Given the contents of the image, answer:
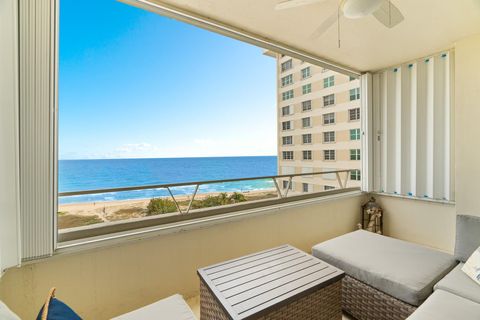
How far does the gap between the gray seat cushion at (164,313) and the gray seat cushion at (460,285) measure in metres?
1.43

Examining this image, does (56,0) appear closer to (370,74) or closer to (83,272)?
(83,272)

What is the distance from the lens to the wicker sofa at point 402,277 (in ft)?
3.78

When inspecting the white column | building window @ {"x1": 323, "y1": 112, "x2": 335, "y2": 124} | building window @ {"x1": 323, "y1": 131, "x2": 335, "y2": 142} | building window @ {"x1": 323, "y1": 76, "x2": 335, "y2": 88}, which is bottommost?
the white column

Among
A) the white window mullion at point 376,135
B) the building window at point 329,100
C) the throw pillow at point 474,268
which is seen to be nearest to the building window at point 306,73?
the building window at point 329,100

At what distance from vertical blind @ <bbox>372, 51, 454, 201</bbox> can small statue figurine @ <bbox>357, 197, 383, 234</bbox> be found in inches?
10.2

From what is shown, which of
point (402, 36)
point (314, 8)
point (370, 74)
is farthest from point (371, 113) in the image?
point (314, 8)

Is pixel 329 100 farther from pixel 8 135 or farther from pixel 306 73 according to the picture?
pixel 8 135

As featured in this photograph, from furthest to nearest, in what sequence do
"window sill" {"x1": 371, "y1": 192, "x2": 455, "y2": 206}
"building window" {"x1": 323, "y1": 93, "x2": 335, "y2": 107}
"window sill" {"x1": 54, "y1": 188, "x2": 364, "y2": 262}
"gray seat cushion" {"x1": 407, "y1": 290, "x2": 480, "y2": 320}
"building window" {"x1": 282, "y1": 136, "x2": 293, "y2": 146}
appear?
1. "building window" {"x1": 282, "y1": 136, "x2": 293, "y2": 146}
2. "building window" {"x1": 323, "y1": 93, "x2": 335, "y2": 107}
3. "window sill" {"x1": 371, "y1": 192, "x2": 455, "y2": 206}
4. "window sill" {"x1": 54, "y1": 188, "x2": 364, "y2": 262}
5. "gray seat cushion" {"x1": 407, "y1": 290, "x2": 480, "y2": 320}

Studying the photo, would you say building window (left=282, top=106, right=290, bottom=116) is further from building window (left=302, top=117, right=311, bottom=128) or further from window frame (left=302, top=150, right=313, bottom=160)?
window frame (left=302, top=150, right=313, bottom=160)

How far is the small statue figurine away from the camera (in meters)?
3.01

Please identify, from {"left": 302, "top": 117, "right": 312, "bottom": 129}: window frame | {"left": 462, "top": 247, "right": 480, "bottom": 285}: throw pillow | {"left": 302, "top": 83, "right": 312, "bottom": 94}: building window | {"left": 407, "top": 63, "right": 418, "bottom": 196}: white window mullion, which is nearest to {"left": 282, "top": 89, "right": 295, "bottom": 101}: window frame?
{"left": 302, "top": 83, "right": 312, "bottom": 94}: building window

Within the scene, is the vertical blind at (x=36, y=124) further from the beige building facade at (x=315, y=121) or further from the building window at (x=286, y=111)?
the building window at (x=286, y=111)

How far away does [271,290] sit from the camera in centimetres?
117

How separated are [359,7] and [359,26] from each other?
92cm
